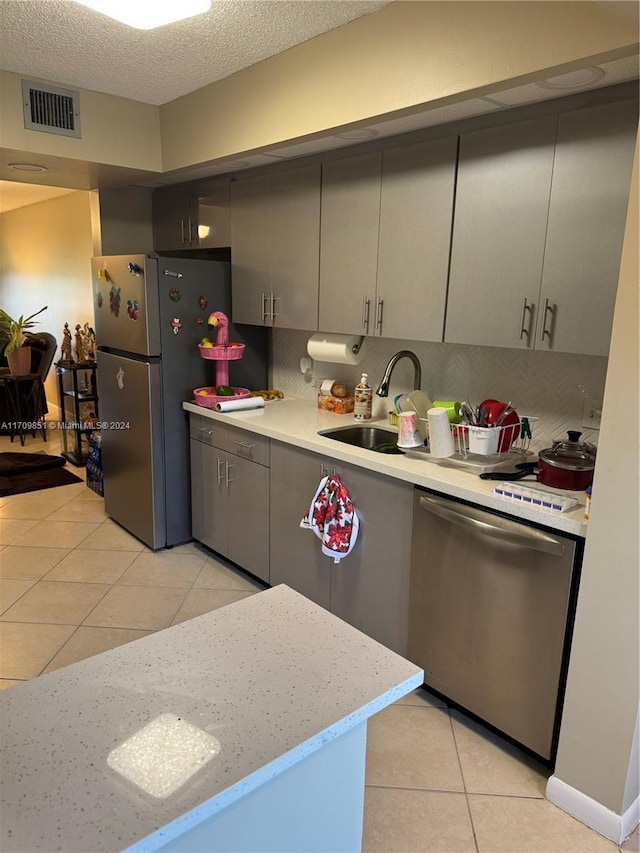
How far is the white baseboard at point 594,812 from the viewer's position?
5.81ft

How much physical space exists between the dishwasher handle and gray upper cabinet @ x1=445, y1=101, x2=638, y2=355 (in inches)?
24.4

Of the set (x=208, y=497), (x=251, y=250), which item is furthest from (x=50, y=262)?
(x=208, y=497)

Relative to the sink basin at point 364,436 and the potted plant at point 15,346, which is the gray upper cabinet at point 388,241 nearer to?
the sink basin at point 364,436

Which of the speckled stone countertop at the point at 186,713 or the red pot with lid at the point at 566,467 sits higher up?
the red pot with lid at the point at 566,467

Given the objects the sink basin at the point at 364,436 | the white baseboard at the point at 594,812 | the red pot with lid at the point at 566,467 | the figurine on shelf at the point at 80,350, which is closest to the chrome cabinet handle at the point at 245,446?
the sink basin at the point at 364,436

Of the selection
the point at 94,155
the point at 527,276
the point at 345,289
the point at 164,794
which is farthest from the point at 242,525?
the point at 164,794

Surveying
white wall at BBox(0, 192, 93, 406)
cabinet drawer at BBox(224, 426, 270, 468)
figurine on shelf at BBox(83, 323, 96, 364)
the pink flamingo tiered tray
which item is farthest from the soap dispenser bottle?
white wall at BBox(0, 192, 93, 406)

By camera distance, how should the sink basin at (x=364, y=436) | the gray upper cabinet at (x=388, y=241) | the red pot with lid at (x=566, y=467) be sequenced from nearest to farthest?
the red pot with lid at (x=566, y=467)
the gray upper cabinet at (x=388, y=241)
the sink basin at (x=364, y=436)

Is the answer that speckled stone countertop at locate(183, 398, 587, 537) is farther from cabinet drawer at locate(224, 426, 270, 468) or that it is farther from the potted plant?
the potted plant

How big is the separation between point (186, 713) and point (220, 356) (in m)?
2.57

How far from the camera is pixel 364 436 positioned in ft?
9.87

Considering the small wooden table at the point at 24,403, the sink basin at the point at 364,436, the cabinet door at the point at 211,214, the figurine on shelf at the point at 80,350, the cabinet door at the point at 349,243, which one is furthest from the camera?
the small wooden table at the point at 24,403

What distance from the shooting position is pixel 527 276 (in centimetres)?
213

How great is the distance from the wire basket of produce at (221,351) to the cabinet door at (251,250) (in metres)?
0.18
